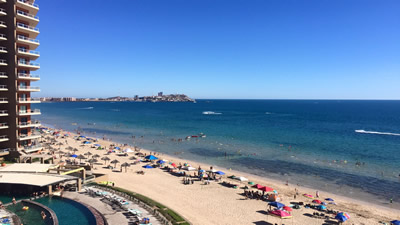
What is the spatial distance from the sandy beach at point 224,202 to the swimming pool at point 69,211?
7.40 metres

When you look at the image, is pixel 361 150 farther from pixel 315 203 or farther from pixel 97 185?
pixel 97 185

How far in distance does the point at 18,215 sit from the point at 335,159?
4948cm

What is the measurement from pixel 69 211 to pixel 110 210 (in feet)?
10.6

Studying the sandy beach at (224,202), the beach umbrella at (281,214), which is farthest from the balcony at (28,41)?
the beach umbrella at (281,214)

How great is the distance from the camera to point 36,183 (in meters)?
23.1

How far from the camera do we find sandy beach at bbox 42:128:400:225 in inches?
913

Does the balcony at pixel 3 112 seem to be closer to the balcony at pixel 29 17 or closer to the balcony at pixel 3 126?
the balcony at pixel 3 126

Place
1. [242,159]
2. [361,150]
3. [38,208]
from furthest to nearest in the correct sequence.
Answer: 1. [361,150]
2. [242,159]
3. [38,208]

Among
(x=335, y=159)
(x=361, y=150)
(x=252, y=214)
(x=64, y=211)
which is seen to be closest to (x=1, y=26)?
(x=64, y=211)

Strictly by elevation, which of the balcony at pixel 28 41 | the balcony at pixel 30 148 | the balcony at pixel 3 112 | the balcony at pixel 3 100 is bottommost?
the balcony at pixel 30 148

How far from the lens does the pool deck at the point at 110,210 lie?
62.3 feet

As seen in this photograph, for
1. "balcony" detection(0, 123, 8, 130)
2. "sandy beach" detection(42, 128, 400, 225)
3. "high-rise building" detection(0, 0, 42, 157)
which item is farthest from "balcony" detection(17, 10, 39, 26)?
"sandy beach" detection(42, 128, 400, 225)

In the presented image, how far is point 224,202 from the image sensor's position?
1060 inches

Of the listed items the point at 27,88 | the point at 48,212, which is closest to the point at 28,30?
the point at 27,88
